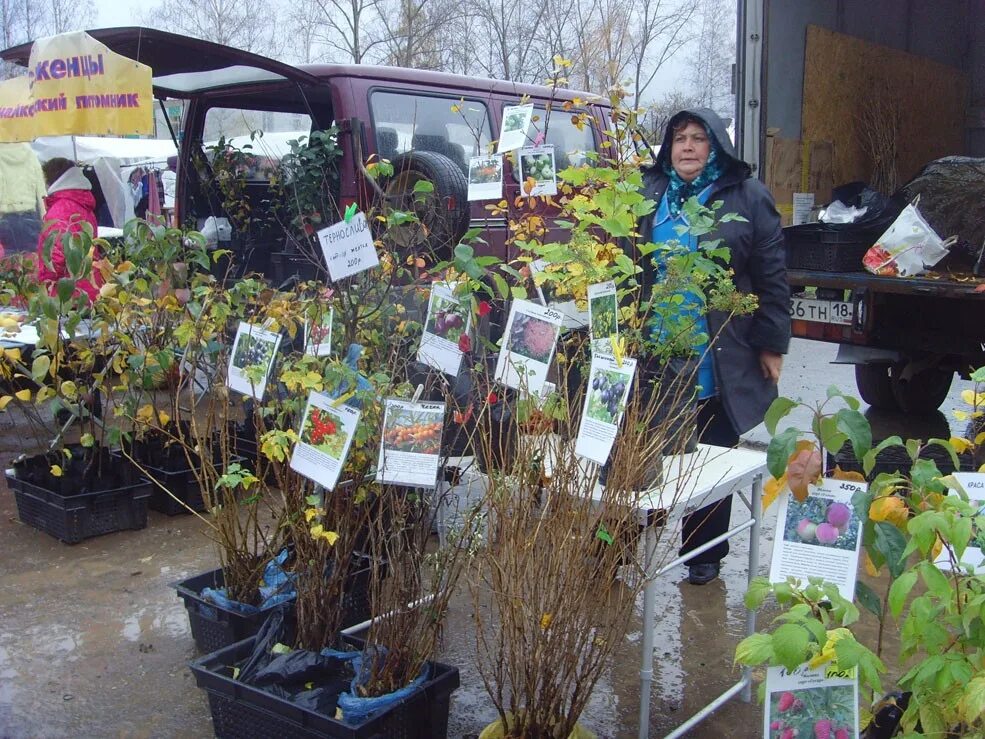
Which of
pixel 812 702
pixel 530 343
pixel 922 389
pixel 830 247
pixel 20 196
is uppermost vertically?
pixel 20 196

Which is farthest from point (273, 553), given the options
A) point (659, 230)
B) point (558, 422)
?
point (659, 230)

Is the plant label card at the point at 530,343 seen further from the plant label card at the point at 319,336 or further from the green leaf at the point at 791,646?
the green leaf at the point at 791,646

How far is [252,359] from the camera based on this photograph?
9.92 ft

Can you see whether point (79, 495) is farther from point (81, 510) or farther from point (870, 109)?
point (870, 109)

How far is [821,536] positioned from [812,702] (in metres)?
0.31

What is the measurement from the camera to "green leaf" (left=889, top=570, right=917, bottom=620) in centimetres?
156

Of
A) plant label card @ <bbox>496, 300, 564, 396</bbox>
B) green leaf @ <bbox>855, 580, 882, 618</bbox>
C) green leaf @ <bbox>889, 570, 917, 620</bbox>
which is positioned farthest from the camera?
plant label card @ <bbox>496, 300, 564, 396</bbox>

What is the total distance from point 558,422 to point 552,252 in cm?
50

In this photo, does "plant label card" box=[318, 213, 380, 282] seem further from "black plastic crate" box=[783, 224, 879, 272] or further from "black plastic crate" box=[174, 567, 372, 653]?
"black plastic crate" box=[783, 224, 879, 272]

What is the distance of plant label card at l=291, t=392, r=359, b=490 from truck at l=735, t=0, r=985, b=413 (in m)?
3.52

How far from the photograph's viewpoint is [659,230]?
3.62 m

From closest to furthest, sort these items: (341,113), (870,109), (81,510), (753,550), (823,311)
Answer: (753,550), (81,510), (341,113), (823,311), (870,109)

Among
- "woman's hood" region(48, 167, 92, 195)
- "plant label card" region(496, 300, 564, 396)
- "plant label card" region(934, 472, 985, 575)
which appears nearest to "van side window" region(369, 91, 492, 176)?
"woman's hood" region(48, 167, 92, 195)

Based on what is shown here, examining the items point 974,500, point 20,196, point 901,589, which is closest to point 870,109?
point 974,500
